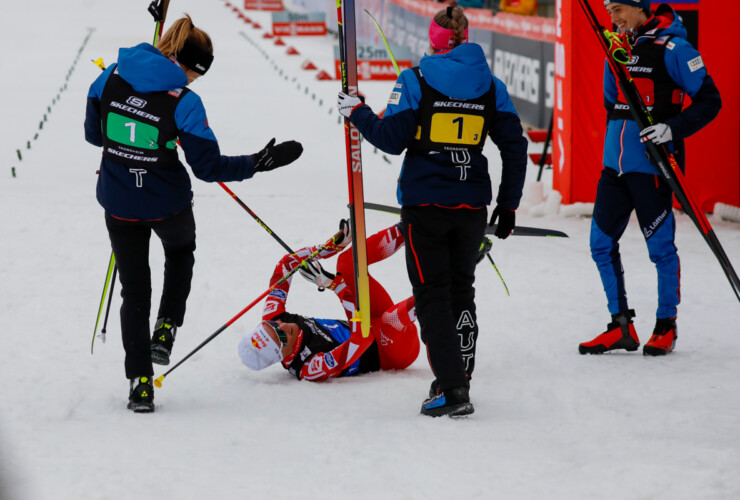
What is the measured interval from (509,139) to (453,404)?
1.04 m

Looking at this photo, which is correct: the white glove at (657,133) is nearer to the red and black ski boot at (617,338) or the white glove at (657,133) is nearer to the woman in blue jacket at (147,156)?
the red and black ski boot at (617,338)

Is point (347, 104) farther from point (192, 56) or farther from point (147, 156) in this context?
point (147, 156)

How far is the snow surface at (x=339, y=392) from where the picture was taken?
301 centimetres

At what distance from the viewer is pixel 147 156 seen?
3604 millimetres

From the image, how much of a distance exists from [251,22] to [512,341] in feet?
74.4

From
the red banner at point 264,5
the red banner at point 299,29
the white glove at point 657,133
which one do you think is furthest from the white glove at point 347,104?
the red banner at point 264,5

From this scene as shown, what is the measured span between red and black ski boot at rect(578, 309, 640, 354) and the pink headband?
67.2 inches

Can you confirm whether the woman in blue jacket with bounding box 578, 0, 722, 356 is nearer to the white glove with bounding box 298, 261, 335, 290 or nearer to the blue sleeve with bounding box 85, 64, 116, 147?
the white glove with bounding box 298, 261, 335, 290

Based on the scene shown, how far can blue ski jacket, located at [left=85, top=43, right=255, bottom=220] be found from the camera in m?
3.50

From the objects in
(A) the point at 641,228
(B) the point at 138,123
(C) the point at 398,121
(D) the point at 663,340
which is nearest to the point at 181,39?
(B) the point at 138,123

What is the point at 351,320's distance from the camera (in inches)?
162

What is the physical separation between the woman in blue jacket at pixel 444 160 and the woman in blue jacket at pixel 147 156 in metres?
0.52

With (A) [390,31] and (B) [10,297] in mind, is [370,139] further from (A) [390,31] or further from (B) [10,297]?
(A) [390,31]

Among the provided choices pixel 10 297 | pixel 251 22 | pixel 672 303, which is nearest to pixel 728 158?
pixel 672 303
